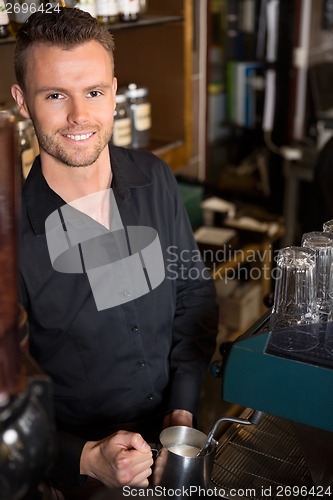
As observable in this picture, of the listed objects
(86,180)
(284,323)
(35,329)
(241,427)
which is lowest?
(241,427)

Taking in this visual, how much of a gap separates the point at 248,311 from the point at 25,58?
1467 millimetres

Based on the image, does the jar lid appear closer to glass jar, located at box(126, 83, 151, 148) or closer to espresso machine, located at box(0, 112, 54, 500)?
glass jar, located at box(126, 83, 151, 148)

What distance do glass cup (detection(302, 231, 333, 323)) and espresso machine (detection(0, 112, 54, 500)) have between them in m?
0.54

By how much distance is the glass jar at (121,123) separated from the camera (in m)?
1.88

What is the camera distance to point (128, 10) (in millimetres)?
1811

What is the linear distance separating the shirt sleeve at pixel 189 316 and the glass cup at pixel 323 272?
1.52 ft

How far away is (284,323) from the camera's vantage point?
1.09 metres

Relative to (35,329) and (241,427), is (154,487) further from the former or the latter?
(35,329)

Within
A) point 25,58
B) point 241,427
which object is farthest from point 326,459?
point 25,58

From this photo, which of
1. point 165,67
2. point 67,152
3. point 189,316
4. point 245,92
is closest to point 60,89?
point 67,152

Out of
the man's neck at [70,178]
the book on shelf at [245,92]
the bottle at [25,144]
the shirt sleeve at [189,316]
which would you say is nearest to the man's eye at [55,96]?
the man's neck at [70,178]

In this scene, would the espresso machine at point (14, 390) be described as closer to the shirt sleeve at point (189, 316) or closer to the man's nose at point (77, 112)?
the man's nose at point (77, 112)

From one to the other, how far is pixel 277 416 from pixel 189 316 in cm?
47

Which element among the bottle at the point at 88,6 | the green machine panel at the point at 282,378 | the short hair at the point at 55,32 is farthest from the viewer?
the bottle at the point at 88,6
